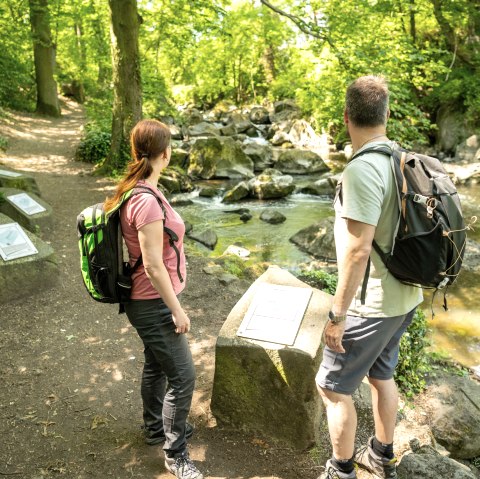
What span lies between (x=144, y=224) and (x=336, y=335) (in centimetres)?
120

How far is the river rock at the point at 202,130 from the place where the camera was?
20.7 metres

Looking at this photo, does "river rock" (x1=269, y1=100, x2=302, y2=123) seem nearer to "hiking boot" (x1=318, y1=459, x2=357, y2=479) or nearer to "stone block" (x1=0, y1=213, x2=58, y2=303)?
"stone block" (x1=0, y1=213, x2=58, y2=303)

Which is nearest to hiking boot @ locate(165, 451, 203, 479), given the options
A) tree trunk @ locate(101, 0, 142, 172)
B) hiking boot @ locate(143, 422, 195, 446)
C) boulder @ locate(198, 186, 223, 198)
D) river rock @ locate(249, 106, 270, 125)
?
hiking boot @ locate(143, 422, 195, 446)

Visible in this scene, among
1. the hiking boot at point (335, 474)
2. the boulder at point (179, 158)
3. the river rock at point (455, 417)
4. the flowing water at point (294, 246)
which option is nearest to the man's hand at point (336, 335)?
the hiking boot at point (335, 474)

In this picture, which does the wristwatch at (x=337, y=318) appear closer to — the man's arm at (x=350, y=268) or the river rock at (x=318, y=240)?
the man's arm at (x=350, y=268)

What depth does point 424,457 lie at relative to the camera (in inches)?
119

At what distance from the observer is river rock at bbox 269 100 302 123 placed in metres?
25.5

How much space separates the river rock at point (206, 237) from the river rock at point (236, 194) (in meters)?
3.30

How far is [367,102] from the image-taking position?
7.47 ft

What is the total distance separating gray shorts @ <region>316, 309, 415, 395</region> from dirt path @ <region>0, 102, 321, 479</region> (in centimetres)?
92

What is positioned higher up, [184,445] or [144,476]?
[184,445]

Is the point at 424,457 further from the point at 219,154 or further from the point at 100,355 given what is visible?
the point at 219,154

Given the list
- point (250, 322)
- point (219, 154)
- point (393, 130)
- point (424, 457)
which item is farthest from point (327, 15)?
point (424, 457)

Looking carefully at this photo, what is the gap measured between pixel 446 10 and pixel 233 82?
Result: 60.2 ft
